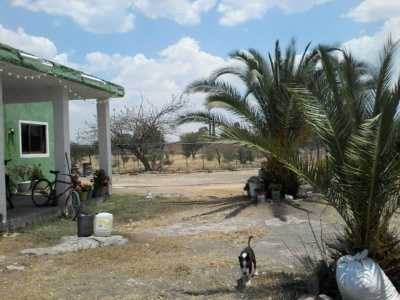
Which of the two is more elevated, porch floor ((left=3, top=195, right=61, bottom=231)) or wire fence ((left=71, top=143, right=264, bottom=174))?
wire fence ((left=71, top=143, right=264, bottom=174))

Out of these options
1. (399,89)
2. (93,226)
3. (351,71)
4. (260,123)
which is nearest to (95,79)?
(260,123)

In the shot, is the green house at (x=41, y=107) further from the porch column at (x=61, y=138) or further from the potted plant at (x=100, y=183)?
the potted plant at (x=100, y=183)

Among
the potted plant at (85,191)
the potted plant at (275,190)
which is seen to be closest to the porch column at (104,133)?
the potted plant at (85,191)

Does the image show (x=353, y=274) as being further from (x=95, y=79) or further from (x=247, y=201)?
(x=95, y=79)

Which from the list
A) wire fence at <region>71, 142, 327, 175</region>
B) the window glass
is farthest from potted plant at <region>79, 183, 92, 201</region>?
wire fence at <region>71, 142, 327, 175</region>

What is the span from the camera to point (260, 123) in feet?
42.4

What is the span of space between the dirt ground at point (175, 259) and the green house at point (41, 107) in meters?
2.47

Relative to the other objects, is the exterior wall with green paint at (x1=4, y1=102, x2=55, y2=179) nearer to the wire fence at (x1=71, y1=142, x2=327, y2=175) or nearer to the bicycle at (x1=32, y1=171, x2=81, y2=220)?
the bicycle at (x1=32, y1=171, x2=81, y2=220)

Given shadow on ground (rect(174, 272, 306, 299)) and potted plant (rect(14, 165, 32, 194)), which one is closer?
shadow on ground (rect(174, 272, 306, 299))

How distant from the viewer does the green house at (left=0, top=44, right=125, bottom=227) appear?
937cm

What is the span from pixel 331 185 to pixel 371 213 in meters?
0.47

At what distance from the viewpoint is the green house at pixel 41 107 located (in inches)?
369

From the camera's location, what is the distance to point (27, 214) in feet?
33.9

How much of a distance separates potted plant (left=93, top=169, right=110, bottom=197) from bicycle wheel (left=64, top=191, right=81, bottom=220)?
2822 mm
